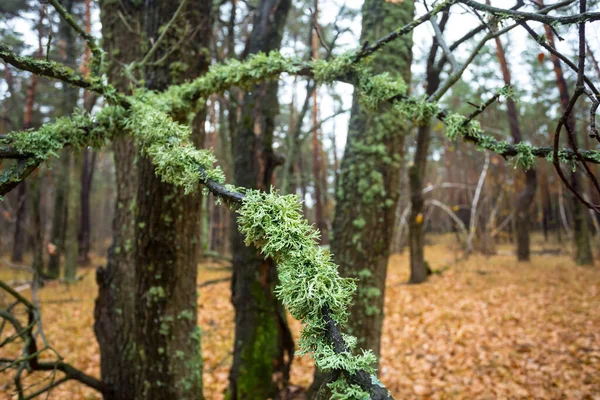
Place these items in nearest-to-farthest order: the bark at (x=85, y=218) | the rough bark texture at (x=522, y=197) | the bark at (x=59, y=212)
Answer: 1. the rough bark texture at (x=522, y=197)
2. the bark at (x=59, y=212)
3. the bark at (x=85, y=218)

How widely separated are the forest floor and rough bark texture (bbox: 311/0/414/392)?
6.17 feet

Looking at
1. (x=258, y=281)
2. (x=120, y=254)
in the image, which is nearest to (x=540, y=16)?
(x=120, y=254)

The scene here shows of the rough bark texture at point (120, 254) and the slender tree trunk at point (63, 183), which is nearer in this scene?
the rough bark texture at point (120, 254)

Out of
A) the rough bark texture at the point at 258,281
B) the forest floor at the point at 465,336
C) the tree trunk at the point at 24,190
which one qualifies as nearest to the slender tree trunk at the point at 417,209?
the forest floor at the point at 465,336

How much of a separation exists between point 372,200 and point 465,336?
4.10m

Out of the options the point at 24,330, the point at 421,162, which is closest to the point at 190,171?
the point at 24,330

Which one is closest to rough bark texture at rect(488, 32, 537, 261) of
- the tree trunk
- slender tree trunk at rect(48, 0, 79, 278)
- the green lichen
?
the green lichen

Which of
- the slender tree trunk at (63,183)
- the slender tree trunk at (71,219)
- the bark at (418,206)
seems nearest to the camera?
the bark at (418,206)

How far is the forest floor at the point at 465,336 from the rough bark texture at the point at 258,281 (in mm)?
602

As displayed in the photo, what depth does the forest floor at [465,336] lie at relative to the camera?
4531 mm

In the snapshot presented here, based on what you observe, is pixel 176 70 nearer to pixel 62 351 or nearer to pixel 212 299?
pixel 62 351

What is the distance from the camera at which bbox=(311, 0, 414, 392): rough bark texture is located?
325 centimetres

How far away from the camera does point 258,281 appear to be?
4516 mm

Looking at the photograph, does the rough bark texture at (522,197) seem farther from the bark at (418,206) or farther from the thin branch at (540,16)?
the thin branch at (540,16)
